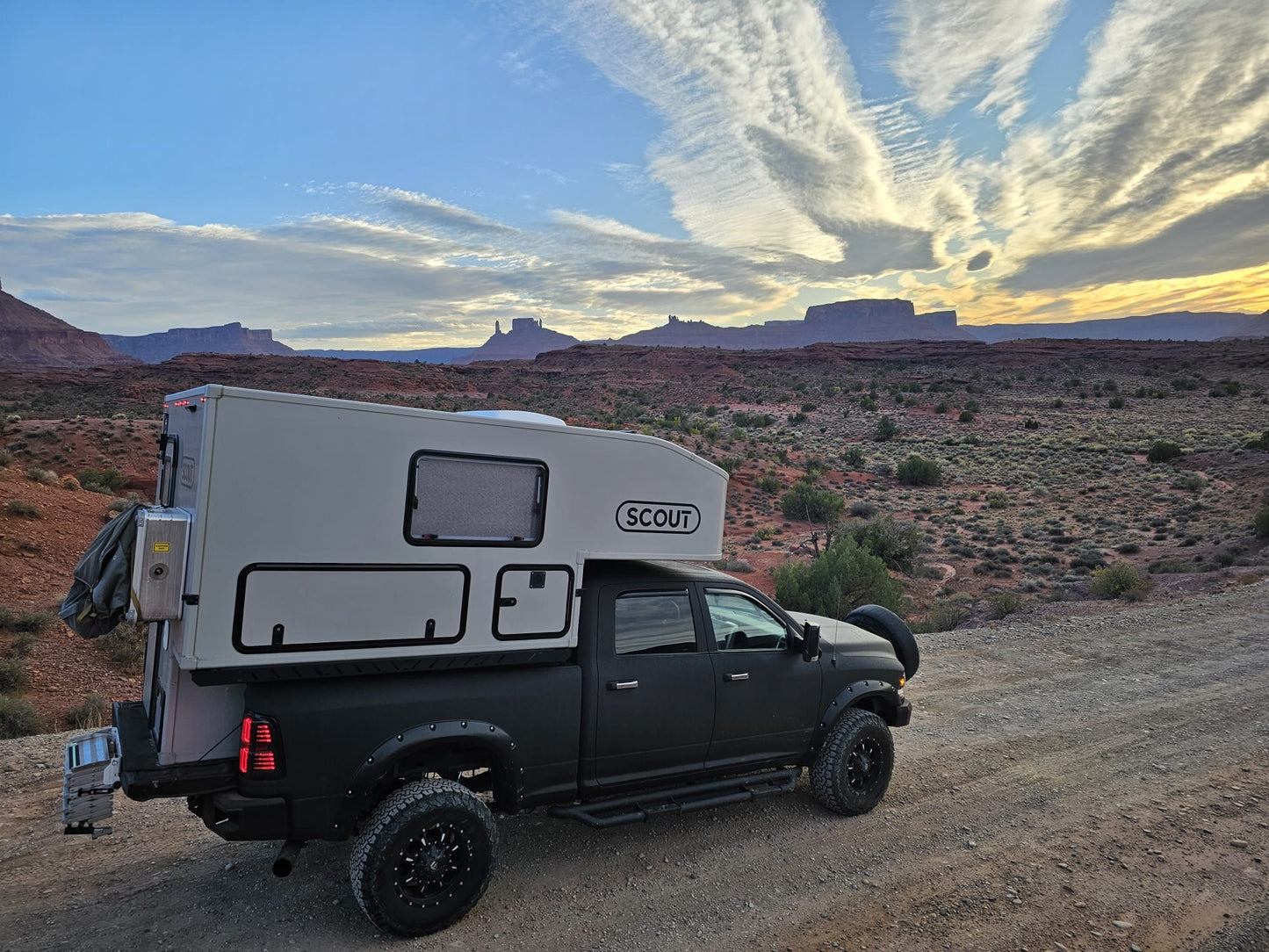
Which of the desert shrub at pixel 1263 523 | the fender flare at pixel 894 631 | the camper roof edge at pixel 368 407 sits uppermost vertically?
the camper roof edge at pixel 368 407

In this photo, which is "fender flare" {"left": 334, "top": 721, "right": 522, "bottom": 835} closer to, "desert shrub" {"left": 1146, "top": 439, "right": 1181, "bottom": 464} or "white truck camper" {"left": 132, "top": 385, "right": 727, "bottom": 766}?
"white truck camper" {"left": 132, "top": 385, "right": 727, "bottom": 766}

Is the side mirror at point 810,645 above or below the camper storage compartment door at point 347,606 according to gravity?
below

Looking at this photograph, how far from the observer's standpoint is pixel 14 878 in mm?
4594

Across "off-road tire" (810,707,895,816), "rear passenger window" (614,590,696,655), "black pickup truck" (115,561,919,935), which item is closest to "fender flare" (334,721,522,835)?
"black pickup truck" (115,561,919,935)

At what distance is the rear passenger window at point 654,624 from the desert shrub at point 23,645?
32.3ft

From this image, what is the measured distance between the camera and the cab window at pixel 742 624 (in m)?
5.51

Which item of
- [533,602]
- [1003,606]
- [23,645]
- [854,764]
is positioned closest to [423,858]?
[533,602]

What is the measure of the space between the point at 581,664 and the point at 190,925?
8.63ft

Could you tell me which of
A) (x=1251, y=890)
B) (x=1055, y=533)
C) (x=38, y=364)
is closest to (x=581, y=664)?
(x=1251, y=890)

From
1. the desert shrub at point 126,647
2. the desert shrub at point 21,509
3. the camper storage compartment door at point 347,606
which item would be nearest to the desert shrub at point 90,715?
the desert shrub at point 126,647

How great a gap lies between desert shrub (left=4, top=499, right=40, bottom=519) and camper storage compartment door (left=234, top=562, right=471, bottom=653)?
51.6 feet

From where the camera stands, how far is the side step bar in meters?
4.87

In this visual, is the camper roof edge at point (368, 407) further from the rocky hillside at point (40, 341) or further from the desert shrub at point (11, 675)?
the rocky hillside at point (40, 341)

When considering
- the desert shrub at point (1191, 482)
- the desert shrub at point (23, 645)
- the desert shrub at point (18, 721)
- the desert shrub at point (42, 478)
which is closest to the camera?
the desert shrub at point (18, 721)
